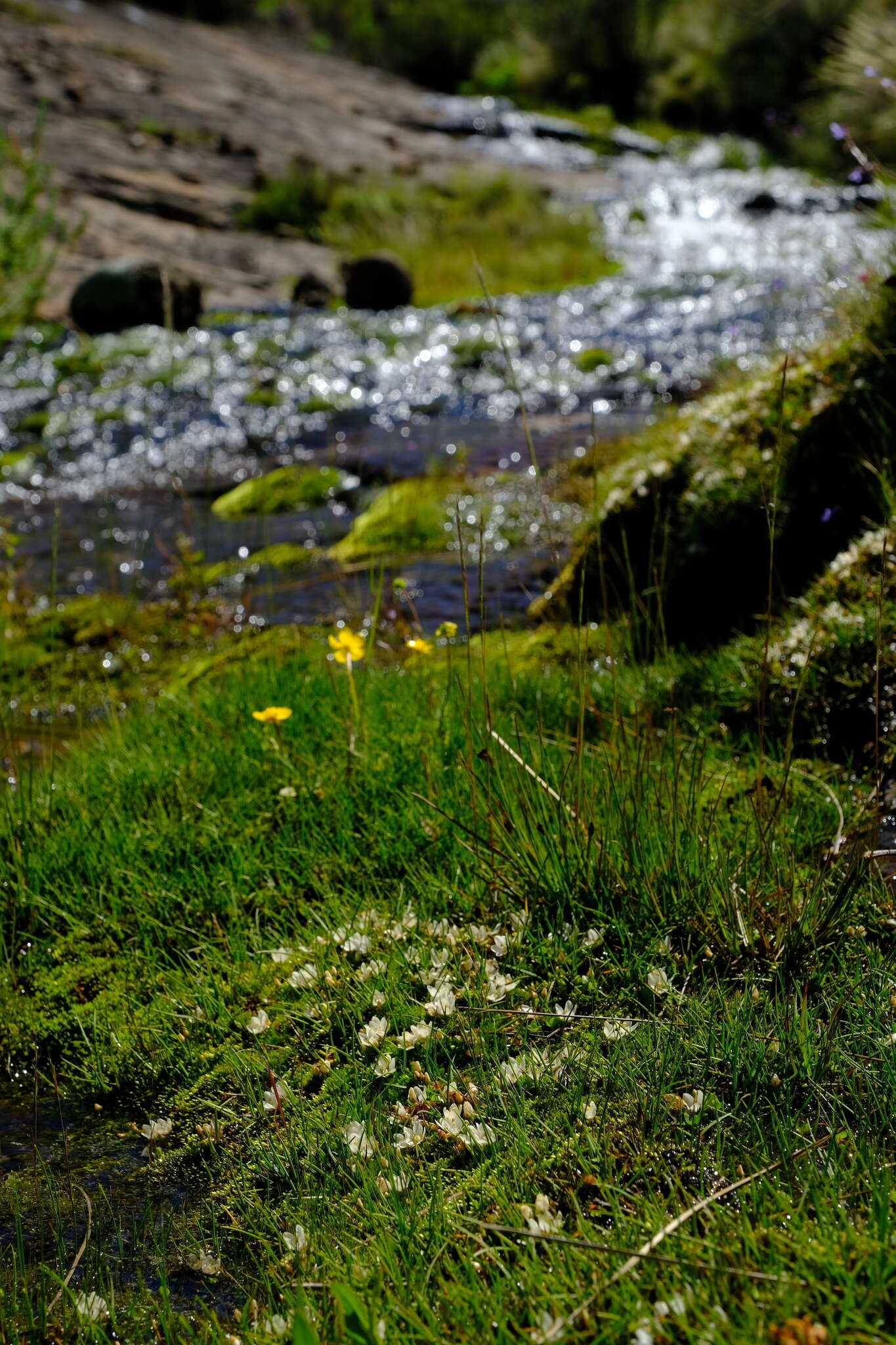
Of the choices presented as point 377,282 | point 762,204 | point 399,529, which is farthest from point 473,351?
point 762,204

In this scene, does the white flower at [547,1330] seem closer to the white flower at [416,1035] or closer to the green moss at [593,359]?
the white flower at [416,1035]

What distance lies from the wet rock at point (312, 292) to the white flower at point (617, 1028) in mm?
12001

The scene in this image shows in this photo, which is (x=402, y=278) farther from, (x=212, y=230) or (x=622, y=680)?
(x=622, y=680)

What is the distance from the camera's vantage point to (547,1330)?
5.51 ft

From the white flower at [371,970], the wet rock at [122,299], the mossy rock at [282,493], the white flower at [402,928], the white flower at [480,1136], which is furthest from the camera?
the wet rock at [122,299]

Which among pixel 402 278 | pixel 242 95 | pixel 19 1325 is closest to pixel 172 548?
pixel 19 1325

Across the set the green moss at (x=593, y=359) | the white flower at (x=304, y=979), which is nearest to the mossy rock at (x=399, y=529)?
the white flower at (x=304, y=979)

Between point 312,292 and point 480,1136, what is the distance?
1268 cm

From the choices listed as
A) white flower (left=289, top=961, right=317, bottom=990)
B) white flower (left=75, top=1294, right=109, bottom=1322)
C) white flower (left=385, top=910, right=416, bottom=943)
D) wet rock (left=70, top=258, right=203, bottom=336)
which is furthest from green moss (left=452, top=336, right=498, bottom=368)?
white flower (left=75, top=1294, right=109, bottom=1322)

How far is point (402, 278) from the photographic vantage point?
43.8ft

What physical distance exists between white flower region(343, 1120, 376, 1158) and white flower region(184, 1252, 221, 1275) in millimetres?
300

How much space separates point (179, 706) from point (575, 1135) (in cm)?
242

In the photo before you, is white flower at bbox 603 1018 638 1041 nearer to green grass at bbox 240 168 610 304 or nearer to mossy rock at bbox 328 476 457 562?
mossy rock at bbox 328 476 457 562

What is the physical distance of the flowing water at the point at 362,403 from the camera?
630 centimetres
